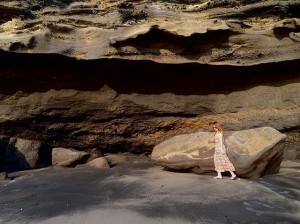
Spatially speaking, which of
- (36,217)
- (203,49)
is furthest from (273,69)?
(36,217)

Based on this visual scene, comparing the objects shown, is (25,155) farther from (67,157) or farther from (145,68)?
(145,68)

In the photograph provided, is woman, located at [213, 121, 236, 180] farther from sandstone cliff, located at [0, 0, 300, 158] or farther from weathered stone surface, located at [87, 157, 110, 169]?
weathered stone surface, located at [87, 157, 110, 169]

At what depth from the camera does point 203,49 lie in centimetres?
711

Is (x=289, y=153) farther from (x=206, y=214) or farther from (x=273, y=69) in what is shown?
(x=206, y=214)

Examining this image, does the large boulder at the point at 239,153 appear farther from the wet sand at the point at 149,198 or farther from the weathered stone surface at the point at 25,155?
the weathered stone surface at the point at 25,155

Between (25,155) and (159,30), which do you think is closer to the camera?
(159,30)

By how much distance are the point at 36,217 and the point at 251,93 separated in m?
5.87

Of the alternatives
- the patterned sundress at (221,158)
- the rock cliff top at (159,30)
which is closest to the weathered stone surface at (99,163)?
the rock cliff top at (159,30)

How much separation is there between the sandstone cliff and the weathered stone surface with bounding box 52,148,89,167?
57 centimetres

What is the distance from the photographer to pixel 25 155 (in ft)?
24.9

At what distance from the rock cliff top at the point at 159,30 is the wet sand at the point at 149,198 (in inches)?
113

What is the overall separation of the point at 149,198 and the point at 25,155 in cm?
443

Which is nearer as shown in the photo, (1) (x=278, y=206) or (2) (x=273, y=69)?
(1) (x=278, y=206)

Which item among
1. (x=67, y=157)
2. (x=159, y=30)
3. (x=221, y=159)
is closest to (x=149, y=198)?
(x=221, y=159)
